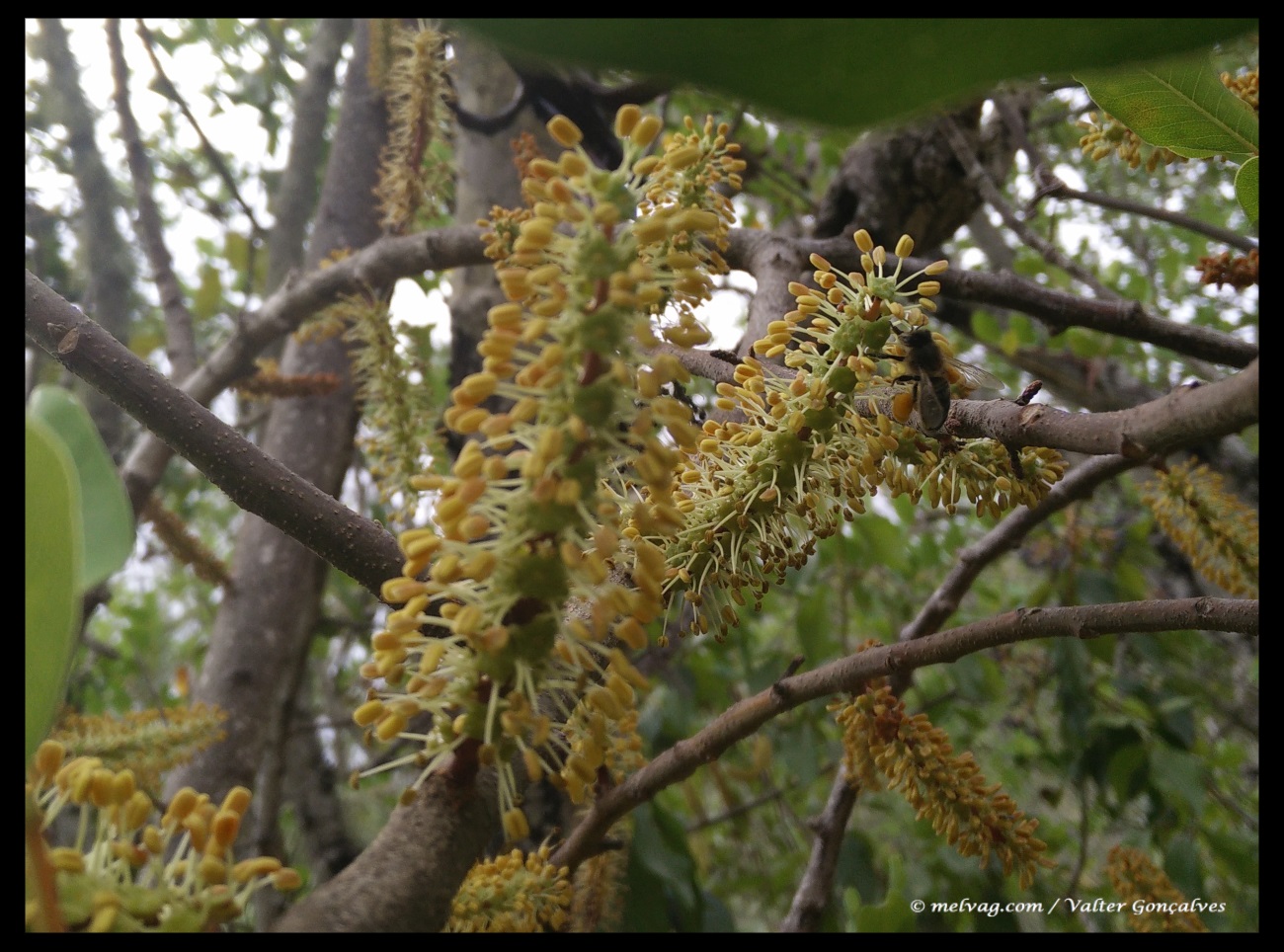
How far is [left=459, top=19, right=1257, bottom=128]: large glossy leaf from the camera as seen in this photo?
0.29 metres

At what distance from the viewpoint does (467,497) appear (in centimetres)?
54

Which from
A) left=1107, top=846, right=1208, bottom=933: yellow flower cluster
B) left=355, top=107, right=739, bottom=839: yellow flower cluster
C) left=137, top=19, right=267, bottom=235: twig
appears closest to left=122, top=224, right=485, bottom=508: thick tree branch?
left=137, top=19, right=267, bottom=235: twig

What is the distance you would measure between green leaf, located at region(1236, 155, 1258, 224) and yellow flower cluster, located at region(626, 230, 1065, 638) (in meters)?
0.24

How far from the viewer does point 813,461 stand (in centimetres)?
75

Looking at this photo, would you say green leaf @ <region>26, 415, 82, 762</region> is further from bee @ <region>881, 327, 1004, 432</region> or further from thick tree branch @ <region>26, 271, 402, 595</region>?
bee @ <region>881, 327, 1004, 432</region>

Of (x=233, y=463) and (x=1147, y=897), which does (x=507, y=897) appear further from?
(x=1147, y=897)

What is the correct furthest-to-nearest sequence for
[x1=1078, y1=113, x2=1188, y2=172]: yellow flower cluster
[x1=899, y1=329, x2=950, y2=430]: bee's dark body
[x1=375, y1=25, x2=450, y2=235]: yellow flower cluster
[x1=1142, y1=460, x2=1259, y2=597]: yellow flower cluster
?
[x1=375, y1=25, x2=450, y2=235]: yellow flower cluster < [x1=1142, y1=460, x2=1259, y2=597]: yellow flower cluster < [x1=1078, y1=113, x2=1188, y2=172]: yellow flower cluster < [x1=899, y1=329, x2=950, y2=430]: bee's dark body

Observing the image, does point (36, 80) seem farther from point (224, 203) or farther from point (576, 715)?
point (576, 715)

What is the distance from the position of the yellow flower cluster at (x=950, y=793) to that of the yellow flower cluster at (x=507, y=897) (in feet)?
1.22

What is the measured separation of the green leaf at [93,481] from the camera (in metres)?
0.46

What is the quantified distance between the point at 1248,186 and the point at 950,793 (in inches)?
25.0

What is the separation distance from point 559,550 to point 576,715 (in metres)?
0.15

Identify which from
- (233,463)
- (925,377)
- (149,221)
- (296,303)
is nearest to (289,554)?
(296,303)

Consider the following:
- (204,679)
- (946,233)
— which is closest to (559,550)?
(204,679)
